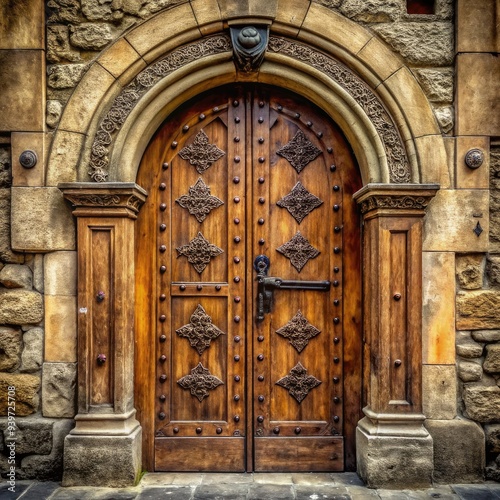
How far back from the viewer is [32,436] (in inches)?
140

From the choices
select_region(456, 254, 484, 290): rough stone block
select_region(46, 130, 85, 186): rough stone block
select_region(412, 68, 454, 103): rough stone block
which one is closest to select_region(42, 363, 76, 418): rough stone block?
select_region(46, 130, 85, 186): rough stone block

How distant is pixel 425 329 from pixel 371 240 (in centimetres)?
69

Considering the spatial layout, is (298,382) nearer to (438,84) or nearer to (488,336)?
(488,336)

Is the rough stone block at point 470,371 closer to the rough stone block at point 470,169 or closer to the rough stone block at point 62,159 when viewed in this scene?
the rough stone block at point 470,169

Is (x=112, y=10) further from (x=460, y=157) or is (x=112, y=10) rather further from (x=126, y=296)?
(x=460, y=157)

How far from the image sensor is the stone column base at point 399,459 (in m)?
3.42

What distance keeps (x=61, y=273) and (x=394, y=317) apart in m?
2.24

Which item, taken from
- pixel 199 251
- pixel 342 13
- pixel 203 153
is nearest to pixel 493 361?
pixel 199 251

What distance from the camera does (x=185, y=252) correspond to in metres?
3.81

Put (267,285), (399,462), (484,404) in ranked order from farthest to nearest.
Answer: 1. (267,285)
2. (484,404)
3. (399,462)

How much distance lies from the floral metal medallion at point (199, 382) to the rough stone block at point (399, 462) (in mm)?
1135

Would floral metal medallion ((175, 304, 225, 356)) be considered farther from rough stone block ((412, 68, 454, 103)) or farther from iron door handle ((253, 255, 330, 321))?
rough stone block ((412, 68, 454, 103))

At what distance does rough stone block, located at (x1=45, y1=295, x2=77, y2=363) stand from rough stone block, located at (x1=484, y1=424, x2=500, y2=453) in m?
2.79

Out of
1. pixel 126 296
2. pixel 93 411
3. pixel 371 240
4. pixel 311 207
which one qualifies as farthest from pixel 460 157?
pixel 93 411
